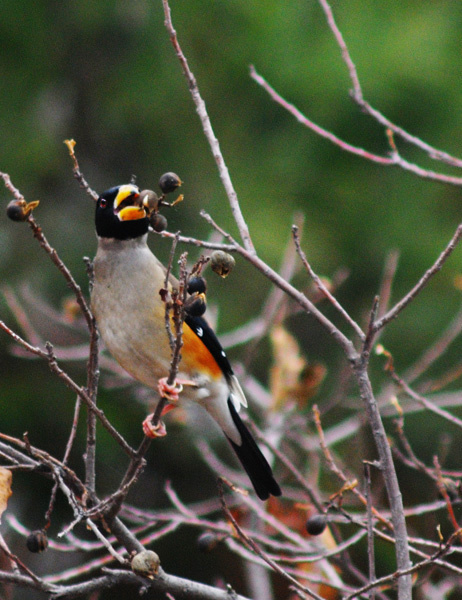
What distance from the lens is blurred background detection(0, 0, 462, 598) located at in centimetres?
812

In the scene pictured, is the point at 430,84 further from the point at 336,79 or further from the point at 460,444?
the point at 460,444

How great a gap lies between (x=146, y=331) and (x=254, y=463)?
30.7 inches

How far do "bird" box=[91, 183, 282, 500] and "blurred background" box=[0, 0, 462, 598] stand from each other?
3.43 m

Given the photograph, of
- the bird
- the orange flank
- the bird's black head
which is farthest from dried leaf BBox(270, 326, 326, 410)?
the bird's black head

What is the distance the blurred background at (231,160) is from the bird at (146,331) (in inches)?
135

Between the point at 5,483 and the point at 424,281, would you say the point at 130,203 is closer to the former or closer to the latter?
the point at 5,483

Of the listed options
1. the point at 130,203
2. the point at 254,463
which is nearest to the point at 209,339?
the point at 254,463

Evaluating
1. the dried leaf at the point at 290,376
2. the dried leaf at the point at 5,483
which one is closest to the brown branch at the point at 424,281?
the dried leaf at the point at 5,483

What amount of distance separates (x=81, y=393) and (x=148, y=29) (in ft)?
27.9

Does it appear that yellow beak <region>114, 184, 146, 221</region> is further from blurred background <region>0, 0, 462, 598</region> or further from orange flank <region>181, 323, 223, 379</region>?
blurred background <region>0, 0, 462, 598</region>

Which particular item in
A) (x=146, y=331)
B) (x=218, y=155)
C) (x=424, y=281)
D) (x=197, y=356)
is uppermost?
(x=218, y=155)

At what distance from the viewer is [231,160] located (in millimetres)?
9258

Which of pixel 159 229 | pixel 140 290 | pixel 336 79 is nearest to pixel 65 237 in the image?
pixel 336 79

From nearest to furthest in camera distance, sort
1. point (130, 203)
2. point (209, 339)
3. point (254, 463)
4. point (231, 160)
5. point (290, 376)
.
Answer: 1. point (130, 203)
2. point (254, 463)
3. point (209, 339)
4. point (290, 376)
5. point (231, 160)
